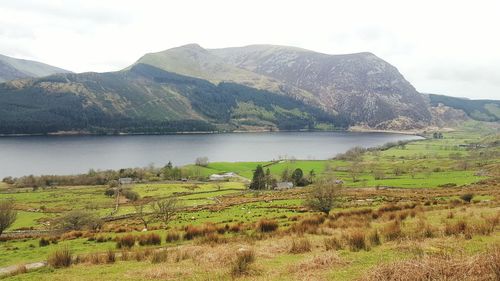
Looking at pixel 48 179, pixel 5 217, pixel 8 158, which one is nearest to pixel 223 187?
pixel 48 179

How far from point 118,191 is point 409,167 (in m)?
94.9

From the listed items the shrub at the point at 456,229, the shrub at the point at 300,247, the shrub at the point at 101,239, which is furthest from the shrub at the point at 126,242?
the shrub at the point at 456,229

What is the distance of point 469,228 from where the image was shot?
1592cm

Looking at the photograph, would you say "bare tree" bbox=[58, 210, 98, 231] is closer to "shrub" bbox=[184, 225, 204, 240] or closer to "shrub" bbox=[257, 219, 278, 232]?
"shrub" bbox=[184, 225, 204, 240]

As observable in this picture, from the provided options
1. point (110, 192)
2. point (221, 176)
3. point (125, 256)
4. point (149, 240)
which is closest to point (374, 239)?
point (125, 256)

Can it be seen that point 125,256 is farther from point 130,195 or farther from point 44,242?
point 130,195

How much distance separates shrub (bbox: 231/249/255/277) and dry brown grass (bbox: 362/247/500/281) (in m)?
3.95

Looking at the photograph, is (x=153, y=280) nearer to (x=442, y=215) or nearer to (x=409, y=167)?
(x=442, y=215)

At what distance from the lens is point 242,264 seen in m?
12.6

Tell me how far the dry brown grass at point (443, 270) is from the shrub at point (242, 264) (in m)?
3.95

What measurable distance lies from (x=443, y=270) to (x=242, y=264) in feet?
19.2

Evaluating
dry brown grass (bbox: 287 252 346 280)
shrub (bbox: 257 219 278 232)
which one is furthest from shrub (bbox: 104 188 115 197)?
dry brown grass (bbox: 287 252 346 280)

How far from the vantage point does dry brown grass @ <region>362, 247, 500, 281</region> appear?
29.9 ft

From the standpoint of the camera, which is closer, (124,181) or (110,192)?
(110,192)
